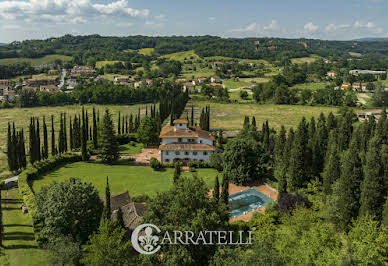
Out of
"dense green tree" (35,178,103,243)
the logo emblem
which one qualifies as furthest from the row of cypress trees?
"dense green tree" (35,178,103,243)

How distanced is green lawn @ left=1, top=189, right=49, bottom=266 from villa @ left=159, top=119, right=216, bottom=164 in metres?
27.2

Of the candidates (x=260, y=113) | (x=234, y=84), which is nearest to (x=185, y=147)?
(x=260, y=113)

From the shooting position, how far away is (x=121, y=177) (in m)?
51.8

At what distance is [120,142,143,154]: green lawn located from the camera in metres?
68.9

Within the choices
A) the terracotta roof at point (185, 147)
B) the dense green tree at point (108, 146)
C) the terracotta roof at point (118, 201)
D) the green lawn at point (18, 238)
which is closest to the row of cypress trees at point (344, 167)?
the terracotta roof at point (185, 147)

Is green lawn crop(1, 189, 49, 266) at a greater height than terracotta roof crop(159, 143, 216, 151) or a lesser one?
lesser

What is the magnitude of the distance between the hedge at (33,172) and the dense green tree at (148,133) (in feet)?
49.1

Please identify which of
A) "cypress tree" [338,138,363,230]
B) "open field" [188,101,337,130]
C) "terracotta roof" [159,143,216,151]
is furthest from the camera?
"open field" [188,101,337,130]

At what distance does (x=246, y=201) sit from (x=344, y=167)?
15530mm

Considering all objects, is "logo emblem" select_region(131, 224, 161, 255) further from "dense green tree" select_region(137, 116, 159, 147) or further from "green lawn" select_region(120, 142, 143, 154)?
"dense green tree" select_region(137, 116, 159, 147)

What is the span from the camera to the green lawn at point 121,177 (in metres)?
47.7

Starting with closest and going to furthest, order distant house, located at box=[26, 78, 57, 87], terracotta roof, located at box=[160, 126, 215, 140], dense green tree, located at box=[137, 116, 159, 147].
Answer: terracotta roof, located at box=[160, 126, 215, 140] < dense green tree, located at box=[137, 116, 159, 147] < distant house, located at box=[26, 78, 57, 87]

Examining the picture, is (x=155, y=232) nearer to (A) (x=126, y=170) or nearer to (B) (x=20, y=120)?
(A) (x=126, y=170)

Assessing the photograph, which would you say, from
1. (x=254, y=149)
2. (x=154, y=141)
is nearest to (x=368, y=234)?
(x=254, y=149)
